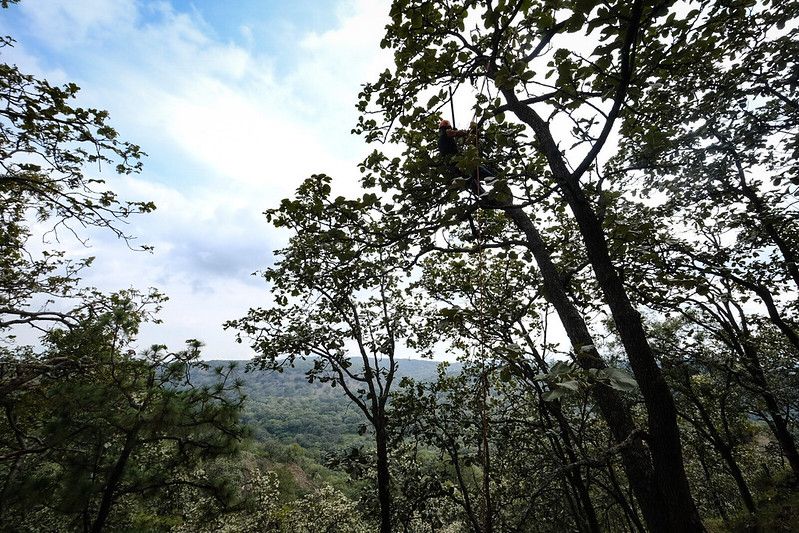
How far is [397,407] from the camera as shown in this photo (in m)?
10.8

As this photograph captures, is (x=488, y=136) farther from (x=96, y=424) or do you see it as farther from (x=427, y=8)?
(x=96, y=424)

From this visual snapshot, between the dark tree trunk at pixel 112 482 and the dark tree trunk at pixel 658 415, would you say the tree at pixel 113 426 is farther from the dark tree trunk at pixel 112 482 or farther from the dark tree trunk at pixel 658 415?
the dark tree trunk at pixel 658 415

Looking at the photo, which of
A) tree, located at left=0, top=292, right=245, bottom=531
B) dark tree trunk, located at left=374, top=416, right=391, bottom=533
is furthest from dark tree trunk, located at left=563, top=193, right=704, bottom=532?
dark tree trunk, located at left=374, top=416, right=391, bottom=533

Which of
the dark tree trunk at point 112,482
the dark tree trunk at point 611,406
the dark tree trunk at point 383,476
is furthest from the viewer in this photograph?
the dark tree trunk at point 383,476

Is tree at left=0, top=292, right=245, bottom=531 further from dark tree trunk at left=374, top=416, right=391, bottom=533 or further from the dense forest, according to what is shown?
dark tree trunk at left=374, top=416, right=391, bottom=533

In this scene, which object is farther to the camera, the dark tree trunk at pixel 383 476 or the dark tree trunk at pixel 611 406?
the dark tree trunk at pixel 383 476

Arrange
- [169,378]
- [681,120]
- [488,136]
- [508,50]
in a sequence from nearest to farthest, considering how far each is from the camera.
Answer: [508,50] < [488,136] < [681,120] < [169,378]

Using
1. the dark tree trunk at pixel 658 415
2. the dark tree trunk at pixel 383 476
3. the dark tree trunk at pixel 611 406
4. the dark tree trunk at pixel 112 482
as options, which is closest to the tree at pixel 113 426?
the dark tree trunk at pixel 112 482

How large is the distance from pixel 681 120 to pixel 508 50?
5566mm

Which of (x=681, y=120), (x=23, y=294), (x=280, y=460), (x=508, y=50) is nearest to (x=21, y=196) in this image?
(x=23, y=294)

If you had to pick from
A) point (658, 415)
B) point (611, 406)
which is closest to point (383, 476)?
point (611, 406)

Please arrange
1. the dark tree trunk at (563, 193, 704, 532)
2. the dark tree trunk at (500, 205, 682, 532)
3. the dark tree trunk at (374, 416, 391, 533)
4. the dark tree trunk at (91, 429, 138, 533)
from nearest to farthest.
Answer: the dark tree trunk at (563, 193, 704, 532)
the dark tree trunk at (500, 205, 682, 532)
the dark tree trunk at (91, 429, 138, 533)
the dark tree trunk at (374, 416, 391, 533)

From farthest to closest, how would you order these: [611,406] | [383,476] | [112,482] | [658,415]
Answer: [383,476], [112,482], [611,406], [658,415]

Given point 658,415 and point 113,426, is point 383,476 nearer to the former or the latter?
point 113,426
